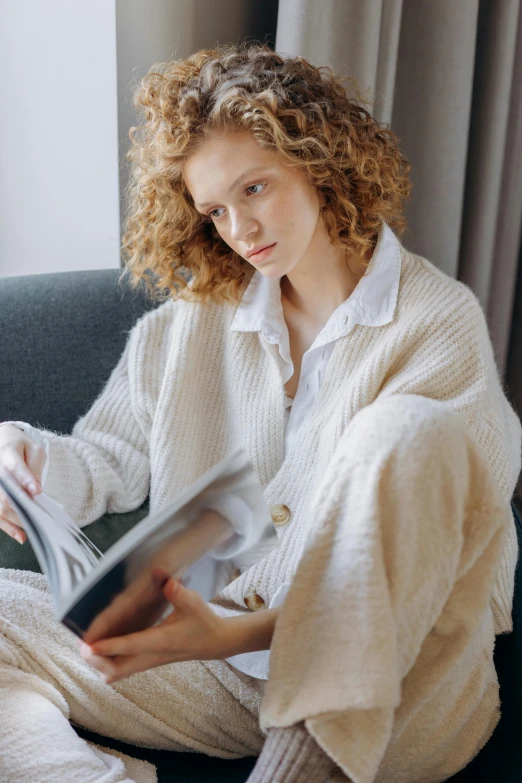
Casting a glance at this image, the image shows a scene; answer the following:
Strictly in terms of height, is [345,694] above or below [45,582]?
above

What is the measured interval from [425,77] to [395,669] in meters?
1.47

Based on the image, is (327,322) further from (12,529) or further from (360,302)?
(12,529)

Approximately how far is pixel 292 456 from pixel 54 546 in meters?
0.43

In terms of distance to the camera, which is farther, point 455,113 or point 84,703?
point 455,113

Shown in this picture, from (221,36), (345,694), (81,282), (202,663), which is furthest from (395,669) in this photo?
(221,36)

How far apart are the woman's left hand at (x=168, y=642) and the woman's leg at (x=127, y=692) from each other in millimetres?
172

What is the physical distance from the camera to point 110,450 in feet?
4.40

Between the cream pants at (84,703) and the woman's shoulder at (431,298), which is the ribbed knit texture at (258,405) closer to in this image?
the woman's shoulder at (431,298)

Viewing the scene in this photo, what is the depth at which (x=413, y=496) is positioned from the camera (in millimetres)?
787

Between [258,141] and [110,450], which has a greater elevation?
[258,141]

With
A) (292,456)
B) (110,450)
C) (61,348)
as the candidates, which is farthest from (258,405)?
(61,348)

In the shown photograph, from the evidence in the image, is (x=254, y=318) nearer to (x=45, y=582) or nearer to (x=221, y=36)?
(x=45, y=582)

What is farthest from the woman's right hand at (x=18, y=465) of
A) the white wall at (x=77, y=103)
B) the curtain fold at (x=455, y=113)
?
the curtain fold at (x=455, y=113)

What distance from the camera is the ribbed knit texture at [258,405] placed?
3.71ft
